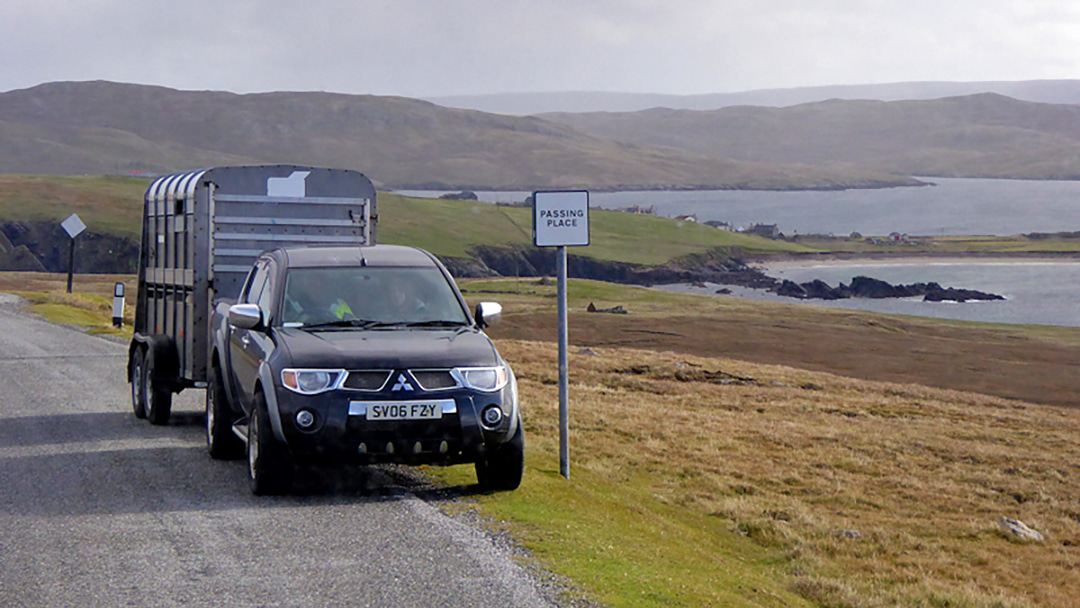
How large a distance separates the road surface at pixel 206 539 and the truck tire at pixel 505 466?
71cm

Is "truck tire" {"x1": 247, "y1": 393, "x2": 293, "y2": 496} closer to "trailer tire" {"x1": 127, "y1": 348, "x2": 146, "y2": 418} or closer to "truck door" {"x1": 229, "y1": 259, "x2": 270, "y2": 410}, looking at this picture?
"truck door" {"x1": 229, "y1": 259, "x2": 270, "y2": 410}

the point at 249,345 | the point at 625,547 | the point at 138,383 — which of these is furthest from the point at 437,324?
the point at 138,383

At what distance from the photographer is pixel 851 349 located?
6247 cm

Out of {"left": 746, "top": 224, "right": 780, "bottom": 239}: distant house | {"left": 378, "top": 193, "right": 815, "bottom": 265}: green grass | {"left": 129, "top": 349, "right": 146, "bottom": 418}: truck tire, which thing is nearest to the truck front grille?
{"left": 129, "top": 349, "right": 146, "bottom": 418}: truck tire

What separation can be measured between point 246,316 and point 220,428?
2001 mm

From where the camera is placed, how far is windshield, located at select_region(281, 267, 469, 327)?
390 inches

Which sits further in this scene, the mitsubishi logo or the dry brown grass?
the dry brown grass

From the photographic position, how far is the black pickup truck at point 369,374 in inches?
346

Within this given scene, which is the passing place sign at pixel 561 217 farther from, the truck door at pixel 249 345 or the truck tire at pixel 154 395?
the truck tire at pixel 154 395

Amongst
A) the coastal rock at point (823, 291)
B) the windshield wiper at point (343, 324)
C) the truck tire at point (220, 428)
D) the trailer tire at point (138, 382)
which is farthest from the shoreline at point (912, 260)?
the windshield wiper at point (343, 324)

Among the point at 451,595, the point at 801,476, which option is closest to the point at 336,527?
the point at 451,595

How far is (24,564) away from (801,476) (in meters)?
14.1

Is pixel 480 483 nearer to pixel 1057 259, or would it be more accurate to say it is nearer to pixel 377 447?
pixel 377 447

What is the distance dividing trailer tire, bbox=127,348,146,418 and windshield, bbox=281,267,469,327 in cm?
515
